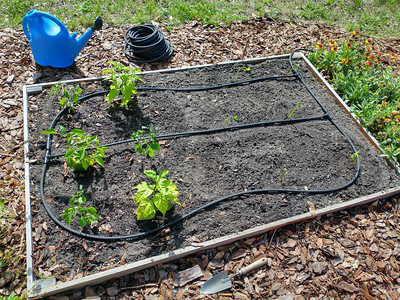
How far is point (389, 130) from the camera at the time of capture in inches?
136

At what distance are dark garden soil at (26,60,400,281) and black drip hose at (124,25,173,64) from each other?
0.40m

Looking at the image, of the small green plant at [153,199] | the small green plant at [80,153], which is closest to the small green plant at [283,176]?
the small green plant at [153,199]

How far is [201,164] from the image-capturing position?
3.06 metres

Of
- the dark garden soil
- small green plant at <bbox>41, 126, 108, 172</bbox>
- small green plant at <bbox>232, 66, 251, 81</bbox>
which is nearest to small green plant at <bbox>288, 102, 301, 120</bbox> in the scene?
the dark garden soil

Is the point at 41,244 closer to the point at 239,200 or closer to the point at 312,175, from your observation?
the point at 239,200

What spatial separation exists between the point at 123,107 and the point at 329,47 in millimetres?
3008

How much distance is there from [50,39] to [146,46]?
1.04 m

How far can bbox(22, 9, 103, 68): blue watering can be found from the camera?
3.43 meters

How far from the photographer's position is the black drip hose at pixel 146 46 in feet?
13.1

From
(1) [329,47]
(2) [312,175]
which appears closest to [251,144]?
(2) [312,175]

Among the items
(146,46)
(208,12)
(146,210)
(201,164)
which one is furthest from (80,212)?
(208,12)

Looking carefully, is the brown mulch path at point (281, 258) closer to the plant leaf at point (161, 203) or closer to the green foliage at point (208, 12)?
the plant leaf at point (161, 203)

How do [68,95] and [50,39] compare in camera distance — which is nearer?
[68,95]

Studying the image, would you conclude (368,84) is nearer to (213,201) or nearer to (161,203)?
(213,201)
